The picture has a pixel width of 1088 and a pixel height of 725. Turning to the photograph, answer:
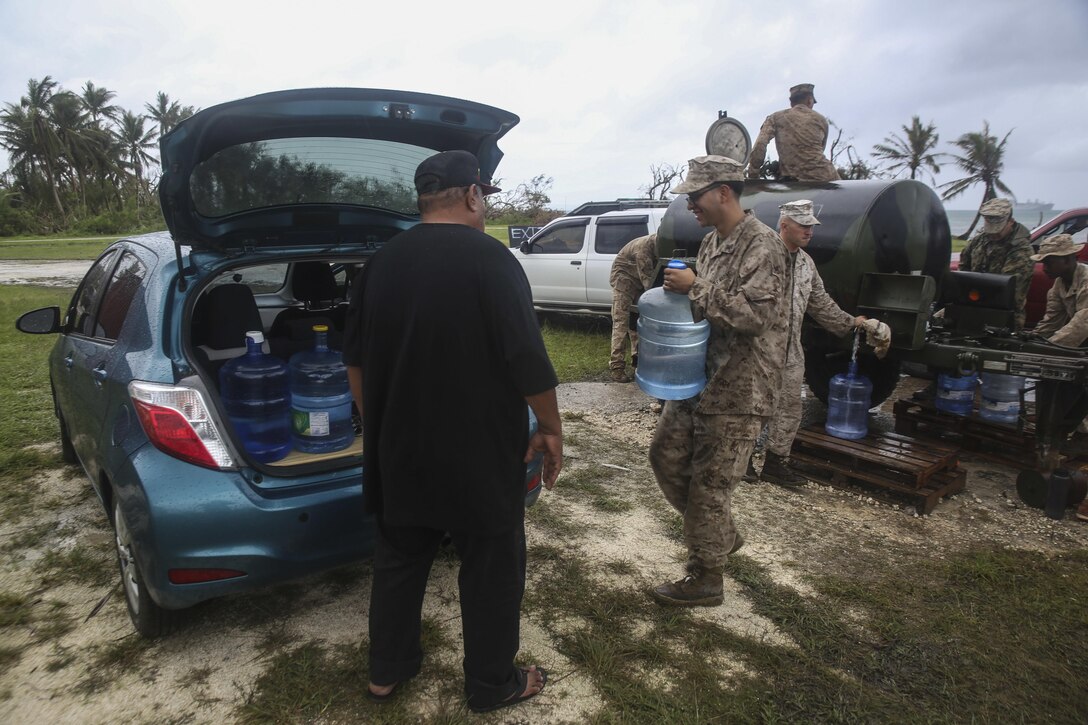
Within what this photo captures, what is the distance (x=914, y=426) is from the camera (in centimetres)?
540

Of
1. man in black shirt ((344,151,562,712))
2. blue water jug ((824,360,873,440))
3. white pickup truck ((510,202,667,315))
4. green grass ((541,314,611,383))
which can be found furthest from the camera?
white pickup truck ((510,202,667,315))

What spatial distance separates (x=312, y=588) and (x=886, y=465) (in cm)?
342

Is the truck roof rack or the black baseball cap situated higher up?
the truck roof rack

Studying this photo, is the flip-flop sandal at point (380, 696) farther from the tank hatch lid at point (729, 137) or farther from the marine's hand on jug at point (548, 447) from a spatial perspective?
the tank hatch lid at point (729, 137)

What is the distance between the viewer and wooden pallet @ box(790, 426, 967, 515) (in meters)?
4.12

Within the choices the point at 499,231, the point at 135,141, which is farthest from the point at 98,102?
the point at 499,231

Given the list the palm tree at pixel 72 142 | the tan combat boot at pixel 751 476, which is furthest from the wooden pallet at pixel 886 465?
the palm tree at pixel 72 142

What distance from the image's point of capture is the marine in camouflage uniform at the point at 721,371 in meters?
2.73

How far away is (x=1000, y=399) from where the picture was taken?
5199 mm

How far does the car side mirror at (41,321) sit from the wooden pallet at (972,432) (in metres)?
5.84

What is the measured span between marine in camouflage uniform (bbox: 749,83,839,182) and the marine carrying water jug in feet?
11.2

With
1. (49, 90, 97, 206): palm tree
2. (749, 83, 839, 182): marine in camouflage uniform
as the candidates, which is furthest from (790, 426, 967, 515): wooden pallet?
(49, 90, 97, 206): palm tree

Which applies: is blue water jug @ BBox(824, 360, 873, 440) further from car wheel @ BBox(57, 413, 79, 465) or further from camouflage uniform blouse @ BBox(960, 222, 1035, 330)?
car wheel @ BBox(57, 413, 79, 465)

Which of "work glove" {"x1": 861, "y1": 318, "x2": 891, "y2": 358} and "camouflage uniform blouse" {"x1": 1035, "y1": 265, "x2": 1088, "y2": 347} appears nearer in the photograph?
"work glove" {"x1": 861, "y1": 318, "x2": 891, "y2": 358}
